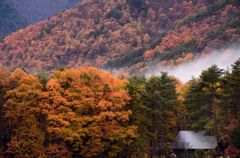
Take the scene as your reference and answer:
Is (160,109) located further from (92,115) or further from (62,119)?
(62,119)

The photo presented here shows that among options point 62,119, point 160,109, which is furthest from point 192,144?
point 62,119

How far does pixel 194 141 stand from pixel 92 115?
49.2 feet

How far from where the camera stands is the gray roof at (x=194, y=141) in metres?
64.6

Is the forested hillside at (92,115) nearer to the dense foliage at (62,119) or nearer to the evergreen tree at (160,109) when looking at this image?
the dense foliage at (62,119)

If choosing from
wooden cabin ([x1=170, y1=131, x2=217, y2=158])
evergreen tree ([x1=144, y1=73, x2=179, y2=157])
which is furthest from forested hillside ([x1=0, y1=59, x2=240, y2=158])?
wooden cabin ([x1=170, y1=131, x2=217, y2=158])

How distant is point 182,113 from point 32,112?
89.8 ft

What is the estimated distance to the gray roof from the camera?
212 ft

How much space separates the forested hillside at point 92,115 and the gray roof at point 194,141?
96 centimetres

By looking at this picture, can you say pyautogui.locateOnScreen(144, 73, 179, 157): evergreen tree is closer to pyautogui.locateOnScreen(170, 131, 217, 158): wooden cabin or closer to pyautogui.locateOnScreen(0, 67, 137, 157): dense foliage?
pyautogui.locateOnScreen(170, 131, 217, 158): wooden cabin

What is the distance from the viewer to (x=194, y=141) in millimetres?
66125

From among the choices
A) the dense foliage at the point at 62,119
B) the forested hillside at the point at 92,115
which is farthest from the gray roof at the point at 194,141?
the dense foliage at the point at 62,119

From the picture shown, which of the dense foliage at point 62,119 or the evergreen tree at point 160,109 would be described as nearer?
the dense foliage at point 62,119

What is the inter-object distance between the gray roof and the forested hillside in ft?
3.16

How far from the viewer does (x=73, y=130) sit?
62.1m
